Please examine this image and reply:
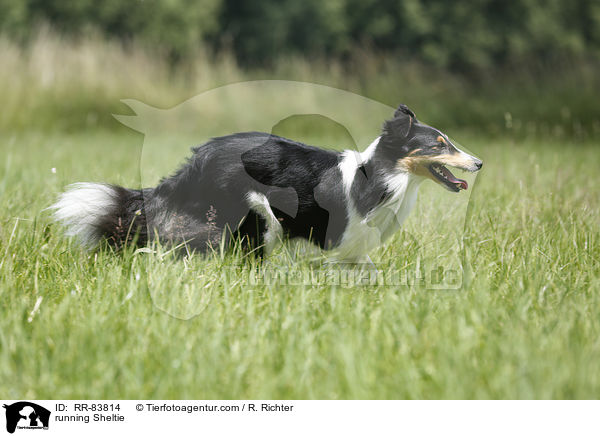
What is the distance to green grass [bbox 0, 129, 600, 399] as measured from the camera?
1650 millimetres

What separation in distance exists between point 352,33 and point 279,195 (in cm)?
1110

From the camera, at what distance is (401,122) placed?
2418 mm

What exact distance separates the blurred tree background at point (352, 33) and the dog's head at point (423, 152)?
629cm

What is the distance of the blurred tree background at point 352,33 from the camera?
938 centimetres

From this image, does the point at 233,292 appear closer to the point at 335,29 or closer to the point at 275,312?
the point at 275,312

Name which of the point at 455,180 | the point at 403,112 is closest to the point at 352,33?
the point at 403,112

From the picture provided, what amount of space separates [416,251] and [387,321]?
0.72 meters

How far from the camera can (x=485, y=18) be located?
39.7ft

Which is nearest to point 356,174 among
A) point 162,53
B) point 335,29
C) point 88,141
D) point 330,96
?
point 330,96
